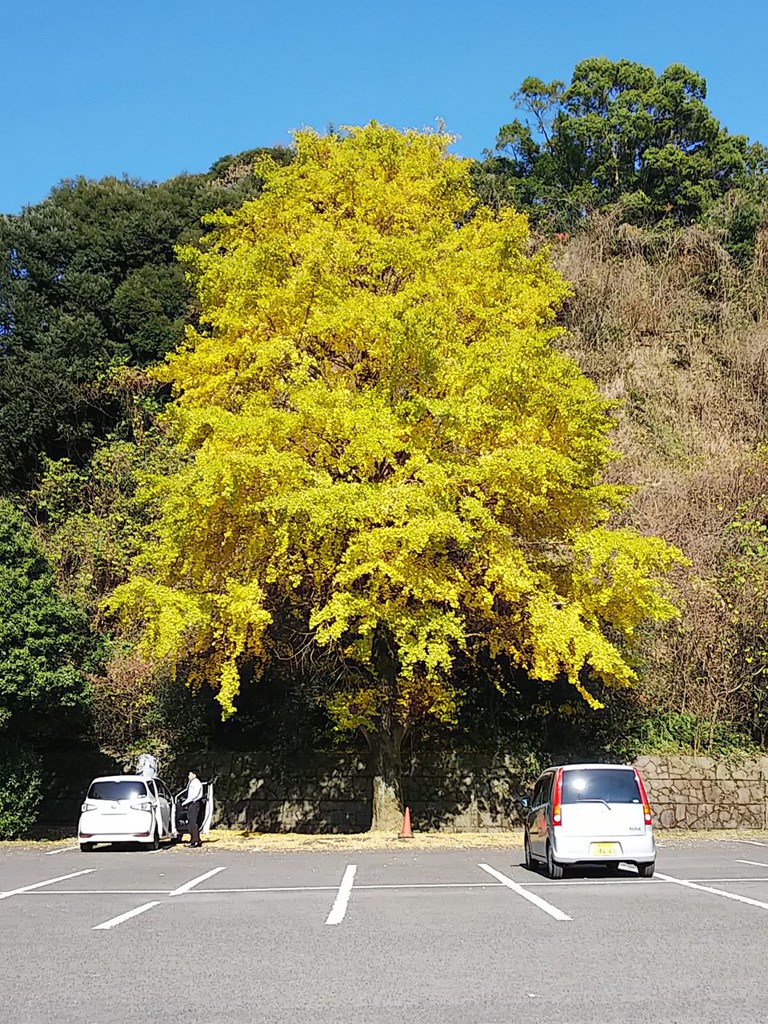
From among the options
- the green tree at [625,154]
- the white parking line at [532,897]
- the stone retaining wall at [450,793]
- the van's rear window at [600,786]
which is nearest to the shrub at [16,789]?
the stone retaining wall at [450,793]

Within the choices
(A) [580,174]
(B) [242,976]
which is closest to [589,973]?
(B) [242,976]

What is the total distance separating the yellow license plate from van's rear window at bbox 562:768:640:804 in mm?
533

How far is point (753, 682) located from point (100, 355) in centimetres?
2417

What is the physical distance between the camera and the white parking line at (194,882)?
1183 cm

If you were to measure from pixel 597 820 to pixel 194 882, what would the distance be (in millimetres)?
5433

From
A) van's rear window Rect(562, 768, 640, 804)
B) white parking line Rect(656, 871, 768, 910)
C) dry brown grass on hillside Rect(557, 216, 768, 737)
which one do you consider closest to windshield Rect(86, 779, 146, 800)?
van's rear window Rect(562, 768, 640, 804)

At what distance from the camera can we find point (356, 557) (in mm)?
16344

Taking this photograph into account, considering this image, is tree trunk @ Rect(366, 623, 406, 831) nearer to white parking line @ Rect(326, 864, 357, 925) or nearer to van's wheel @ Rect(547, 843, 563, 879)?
white parking line @ Rect(326, 864, 357, 925)

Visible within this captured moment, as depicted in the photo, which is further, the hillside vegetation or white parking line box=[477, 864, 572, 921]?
the hillside vegetation

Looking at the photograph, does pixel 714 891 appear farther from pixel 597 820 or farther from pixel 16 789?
pixel 16 789

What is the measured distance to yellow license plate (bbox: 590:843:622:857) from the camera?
12.3 meters

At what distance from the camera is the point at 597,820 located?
12.5m

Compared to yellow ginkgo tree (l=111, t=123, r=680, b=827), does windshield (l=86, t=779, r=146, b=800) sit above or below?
below

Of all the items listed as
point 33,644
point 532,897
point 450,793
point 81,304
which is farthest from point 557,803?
point 81,304
